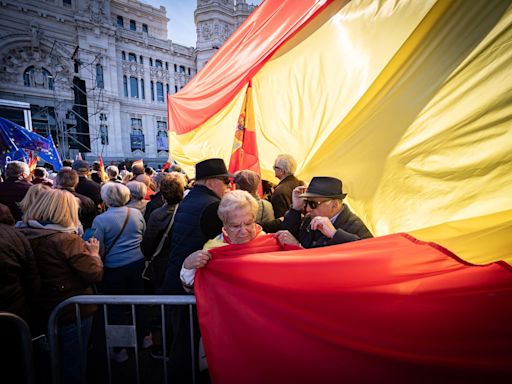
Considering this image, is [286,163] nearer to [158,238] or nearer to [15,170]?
[158,238]

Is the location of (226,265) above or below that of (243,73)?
below

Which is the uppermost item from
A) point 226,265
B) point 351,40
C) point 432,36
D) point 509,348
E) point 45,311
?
point 351,40

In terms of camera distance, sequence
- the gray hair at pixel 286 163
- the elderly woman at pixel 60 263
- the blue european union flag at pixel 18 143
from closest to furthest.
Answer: the elderly woman at pixel 60 263 < the gray hair at pixel 286 163 < the blue european union flag at pixel 18 143

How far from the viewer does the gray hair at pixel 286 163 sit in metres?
2.40

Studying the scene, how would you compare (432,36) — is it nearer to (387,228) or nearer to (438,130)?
(438,130)

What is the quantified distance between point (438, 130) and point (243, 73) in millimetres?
2013

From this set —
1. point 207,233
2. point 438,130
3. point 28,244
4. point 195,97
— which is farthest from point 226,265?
point 195,97

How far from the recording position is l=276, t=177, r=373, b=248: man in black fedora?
1.90 m

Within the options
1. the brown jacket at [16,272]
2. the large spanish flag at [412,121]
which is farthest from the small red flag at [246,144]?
the brown jacket at [16,272]

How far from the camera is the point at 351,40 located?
1.83 metres

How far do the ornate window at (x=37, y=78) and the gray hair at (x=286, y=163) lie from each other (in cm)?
3385

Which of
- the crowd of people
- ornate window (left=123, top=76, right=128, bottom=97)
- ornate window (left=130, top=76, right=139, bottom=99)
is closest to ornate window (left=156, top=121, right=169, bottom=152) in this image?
ornate window (left=130, top=76, right=139, bottom=99)

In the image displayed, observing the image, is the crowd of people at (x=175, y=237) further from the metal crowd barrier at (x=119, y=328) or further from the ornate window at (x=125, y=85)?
the ornate window at (x=125, y=85)

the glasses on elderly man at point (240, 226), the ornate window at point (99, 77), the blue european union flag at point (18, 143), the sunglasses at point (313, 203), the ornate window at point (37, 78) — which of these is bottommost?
the glasses on elderly man at point (240, 226)
